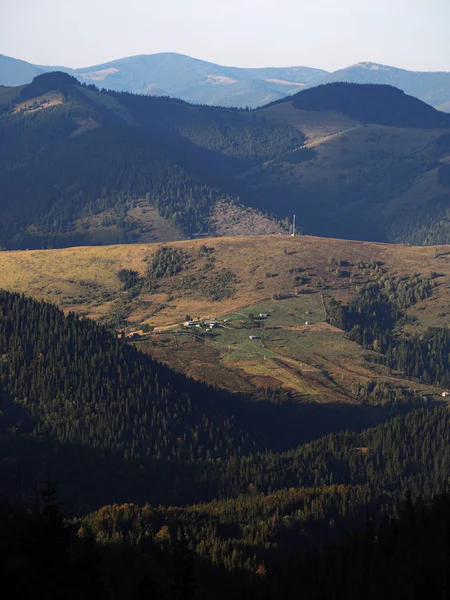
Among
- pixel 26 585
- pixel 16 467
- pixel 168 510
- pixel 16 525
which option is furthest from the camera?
pixel 16 467

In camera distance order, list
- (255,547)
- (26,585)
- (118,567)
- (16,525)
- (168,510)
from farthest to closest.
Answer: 1. (168,510)
2. (255,547)
3. (118,567)
4. (16,525)
5. (26,585)

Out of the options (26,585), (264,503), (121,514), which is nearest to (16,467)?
(121,514)

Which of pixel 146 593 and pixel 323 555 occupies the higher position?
pixel 146 593

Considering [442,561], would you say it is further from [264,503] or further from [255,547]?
[264,503]

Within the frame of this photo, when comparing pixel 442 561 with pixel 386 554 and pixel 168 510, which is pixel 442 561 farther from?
pixel 168 510

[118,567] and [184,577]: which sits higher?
[184,577]

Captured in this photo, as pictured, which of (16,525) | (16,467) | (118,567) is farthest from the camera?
(16,467)

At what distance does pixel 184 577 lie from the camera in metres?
79.0

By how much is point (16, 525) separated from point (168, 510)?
58.8 meters

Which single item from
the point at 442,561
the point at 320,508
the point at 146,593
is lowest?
the point at 320,508

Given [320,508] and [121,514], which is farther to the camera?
[320,508]

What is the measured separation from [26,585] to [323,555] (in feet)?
270

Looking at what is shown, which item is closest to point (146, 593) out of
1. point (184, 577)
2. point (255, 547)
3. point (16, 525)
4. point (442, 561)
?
point (184, 577)

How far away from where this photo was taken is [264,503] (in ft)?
625
